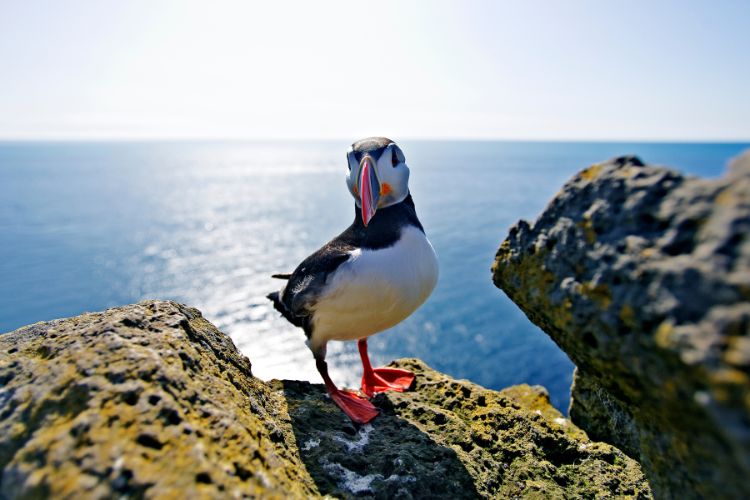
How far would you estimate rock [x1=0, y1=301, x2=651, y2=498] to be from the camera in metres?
2.50

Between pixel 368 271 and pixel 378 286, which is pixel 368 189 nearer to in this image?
pixel 368 271

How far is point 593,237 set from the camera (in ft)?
9.12

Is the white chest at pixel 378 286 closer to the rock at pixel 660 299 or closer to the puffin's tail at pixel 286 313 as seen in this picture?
the puffin's tail at pixel 286 313

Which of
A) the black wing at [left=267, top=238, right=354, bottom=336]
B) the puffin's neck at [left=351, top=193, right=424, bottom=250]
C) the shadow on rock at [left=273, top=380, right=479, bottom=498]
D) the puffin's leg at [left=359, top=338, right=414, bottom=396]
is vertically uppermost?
the puffin's neck at [left=351, top=193, right=424, bottom=250]

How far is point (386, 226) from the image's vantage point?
17.0 ft

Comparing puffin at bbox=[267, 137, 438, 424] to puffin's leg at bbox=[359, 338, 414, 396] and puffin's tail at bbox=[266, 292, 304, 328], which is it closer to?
puffin's leg at bbox=[359, 338, 414, 396]

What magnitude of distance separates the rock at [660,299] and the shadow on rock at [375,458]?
1346 millimetres

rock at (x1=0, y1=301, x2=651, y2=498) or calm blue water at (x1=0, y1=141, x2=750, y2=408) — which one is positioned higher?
rock at (x1=0, y1=301, x2=651, y2=498)

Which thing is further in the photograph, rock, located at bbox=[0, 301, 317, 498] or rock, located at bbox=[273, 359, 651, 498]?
rock, located at bbox=[273, 359, 651, 498]

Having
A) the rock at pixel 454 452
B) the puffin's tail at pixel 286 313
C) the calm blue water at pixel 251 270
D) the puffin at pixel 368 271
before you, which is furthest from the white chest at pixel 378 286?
the calm blue water at pixel 251 270

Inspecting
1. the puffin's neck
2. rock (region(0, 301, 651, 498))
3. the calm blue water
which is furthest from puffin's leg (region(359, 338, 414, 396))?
→ the calm blue water

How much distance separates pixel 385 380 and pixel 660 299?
3.85 metres

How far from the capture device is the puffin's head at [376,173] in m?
4.95

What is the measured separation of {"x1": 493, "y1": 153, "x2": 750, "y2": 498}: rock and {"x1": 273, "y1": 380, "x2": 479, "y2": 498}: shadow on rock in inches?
53.0
